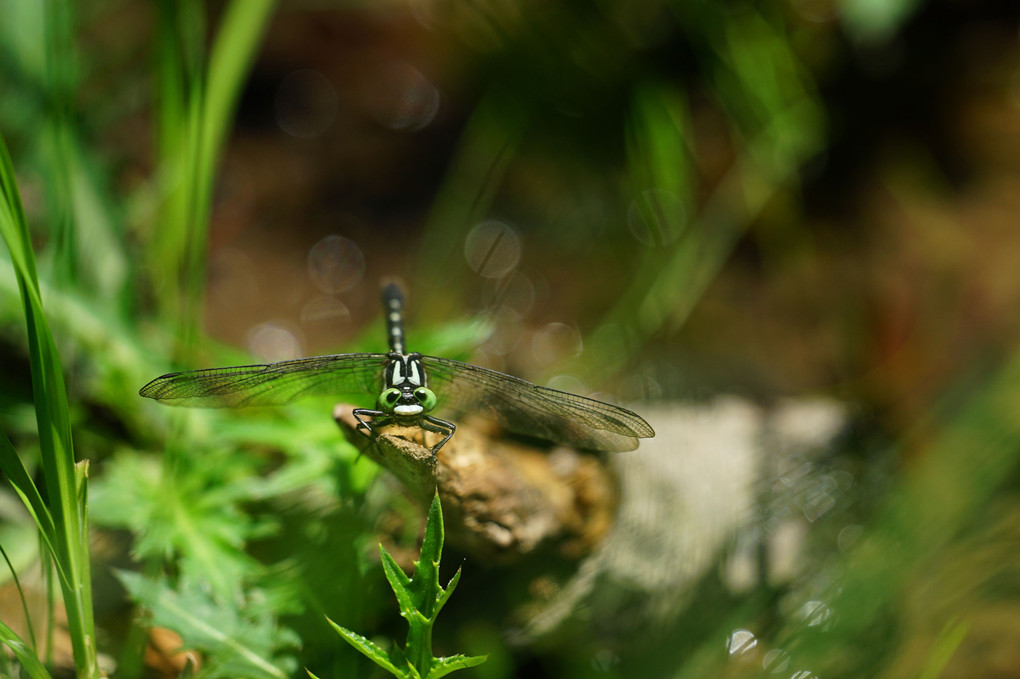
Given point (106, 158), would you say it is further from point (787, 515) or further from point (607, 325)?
point (787, 515)

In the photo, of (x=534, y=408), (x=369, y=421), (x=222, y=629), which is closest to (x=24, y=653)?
(x=222, y=629)

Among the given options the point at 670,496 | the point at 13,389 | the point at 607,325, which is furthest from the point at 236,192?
the point at 670,496

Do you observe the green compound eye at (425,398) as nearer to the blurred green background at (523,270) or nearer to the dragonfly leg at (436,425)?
the dragonfly leg at (436,425)

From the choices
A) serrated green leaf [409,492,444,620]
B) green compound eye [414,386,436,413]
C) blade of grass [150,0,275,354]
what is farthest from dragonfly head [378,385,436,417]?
blade of grass [150,0,275,354]

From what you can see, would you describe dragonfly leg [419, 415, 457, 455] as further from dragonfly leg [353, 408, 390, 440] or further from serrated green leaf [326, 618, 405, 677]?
serrated green leaf [326, 618, 405, 677]

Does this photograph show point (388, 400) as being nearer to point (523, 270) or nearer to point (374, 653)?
point (374, 653)

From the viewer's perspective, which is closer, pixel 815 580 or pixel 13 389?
pixel 815 580

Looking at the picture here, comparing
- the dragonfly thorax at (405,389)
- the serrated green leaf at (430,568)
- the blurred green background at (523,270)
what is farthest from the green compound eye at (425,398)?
the serrated green leaf at (430,568)
